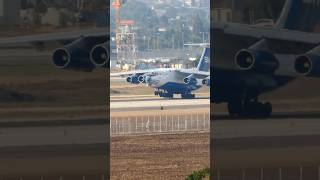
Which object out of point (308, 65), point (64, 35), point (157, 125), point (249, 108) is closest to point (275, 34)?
point (308, 65)

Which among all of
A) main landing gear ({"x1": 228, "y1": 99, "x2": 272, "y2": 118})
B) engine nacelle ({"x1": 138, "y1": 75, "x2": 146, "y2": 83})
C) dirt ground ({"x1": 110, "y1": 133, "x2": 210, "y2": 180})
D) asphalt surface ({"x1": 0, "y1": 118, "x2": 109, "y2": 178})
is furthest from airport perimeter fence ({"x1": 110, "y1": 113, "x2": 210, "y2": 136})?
→ engine nacelle ({"x1": 138, "y1": 75, "x2": 146, "y2": 83})

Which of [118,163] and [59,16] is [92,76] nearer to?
[59,16]

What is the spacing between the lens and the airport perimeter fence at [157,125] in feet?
91.8

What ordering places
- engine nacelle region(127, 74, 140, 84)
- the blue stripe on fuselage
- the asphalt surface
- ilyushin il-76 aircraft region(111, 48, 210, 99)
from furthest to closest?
engine nacelle region(127, 74, 140, 84)
the blue stripe on fuselage
ilyushin il-76 aircraft region(111, 48, 210, 99)
the asphalt surface

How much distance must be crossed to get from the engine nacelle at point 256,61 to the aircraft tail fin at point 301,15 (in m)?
0.36

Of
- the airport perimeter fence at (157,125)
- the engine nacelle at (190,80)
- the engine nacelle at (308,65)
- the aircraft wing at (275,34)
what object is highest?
the aircraft wing at (275,34)

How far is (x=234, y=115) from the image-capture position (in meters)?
7.56

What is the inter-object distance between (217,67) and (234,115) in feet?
1.83

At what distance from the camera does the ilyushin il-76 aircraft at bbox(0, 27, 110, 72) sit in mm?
7152

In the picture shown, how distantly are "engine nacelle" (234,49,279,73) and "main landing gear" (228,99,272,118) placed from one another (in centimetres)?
36

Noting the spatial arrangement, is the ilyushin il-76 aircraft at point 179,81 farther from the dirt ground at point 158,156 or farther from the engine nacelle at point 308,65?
the engine nacelle at point 308,65

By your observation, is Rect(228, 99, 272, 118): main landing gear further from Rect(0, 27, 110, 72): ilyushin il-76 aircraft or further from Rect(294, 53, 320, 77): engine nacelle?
Rect(0, 27, 110, 72): ilyushin il-76 aircraft

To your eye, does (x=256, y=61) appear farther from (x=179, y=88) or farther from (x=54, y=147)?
(x=179, y=88)

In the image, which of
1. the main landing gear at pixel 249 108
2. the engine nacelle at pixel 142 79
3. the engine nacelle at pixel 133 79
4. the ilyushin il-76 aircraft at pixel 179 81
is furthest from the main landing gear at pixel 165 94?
the main landing gear at pixel 249 108
